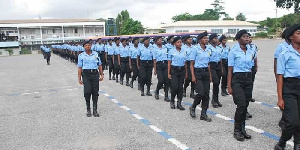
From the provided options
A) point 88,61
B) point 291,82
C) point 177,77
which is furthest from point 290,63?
point 88,61

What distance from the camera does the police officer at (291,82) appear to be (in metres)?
3.90

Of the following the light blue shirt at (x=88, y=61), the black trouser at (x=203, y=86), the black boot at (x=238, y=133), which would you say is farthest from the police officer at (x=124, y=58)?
the black boot at (x=238, y=133)

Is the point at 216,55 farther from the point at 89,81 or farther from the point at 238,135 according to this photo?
the point at 89,81

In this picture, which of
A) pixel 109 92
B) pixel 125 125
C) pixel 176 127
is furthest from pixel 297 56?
pixel 109 92

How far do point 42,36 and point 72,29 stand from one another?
20.2ft

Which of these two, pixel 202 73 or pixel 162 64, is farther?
pixel 162 64

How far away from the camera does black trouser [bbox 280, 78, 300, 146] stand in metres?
3.91

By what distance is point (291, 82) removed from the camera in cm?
396

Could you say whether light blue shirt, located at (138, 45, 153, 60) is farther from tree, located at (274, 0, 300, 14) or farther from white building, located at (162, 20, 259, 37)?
white building, located at (162, 20, 259, 37)

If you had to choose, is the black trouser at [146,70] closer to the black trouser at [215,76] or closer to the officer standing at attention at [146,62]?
the officer standing at attention at [146,62]

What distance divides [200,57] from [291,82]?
95.5 inches

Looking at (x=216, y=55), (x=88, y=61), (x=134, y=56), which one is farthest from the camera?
(x=134, y=56)

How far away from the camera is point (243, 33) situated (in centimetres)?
489

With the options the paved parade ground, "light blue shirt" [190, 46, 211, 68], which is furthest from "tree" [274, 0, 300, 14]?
"light blue shirt" [190, 46, 211, 68]
